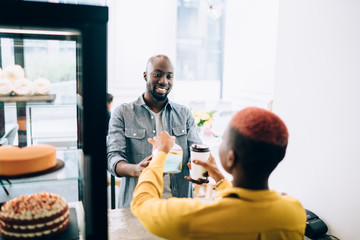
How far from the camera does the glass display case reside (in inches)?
31.7

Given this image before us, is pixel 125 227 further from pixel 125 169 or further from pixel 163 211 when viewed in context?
pixel 163 211

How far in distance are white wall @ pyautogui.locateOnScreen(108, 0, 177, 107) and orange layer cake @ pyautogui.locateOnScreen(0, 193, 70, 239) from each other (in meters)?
4.29

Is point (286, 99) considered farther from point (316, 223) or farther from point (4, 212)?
point (4, 212)

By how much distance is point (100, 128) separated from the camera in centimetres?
86

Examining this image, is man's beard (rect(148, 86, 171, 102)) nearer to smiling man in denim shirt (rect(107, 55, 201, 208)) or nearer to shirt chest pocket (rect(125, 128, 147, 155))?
smiling man in denim shirt (rect(107, 55, 201, 208))

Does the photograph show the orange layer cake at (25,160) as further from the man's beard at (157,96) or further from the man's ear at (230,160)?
the man's beard at (157,96)

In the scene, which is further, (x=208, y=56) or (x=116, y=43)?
(x=208, y=56)

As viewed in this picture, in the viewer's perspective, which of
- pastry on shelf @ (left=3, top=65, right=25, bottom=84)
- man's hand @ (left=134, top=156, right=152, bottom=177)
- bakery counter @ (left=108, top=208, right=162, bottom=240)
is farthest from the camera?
man's hand @ (left=134, top=156, right=152, bottom=177)

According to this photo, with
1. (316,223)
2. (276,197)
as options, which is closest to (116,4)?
(316,223)

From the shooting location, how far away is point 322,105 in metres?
1.86

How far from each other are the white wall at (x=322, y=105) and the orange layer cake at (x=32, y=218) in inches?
58.4

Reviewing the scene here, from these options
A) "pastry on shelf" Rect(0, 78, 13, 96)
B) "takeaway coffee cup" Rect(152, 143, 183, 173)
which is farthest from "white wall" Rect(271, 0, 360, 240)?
"pastry on shelf" Rect(0, 78, 13, 96)

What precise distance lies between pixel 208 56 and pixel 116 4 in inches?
83.2

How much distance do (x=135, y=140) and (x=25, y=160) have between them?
0.97m
